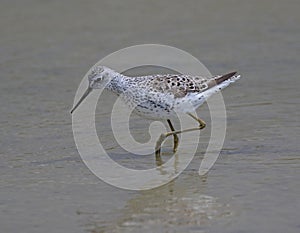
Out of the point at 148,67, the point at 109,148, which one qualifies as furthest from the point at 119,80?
the point at 148,67

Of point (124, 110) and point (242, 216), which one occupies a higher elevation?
point (124, 110)

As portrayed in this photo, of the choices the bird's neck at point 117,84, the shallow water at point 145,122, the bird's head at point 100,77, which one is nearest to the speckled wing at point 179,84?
the bird's neck at point 117,84

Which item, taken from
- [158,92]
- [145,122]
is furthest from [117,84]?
[145,122]

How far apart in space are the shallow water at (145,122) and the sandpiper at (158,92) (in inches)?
Result: 19.6

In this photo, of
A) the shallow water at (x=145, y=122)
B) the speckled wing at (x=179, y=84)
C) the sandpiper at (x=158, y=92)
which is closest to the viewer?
the shallow water at (x=145, y=122)

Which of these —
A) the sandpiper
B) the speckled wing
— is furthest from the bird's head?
the speckled wing

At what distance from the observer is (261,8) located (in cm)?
1511

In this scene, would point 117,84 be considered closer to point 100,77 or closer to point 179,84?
point 100,77

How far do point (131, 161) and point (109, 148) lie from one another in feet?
1.82

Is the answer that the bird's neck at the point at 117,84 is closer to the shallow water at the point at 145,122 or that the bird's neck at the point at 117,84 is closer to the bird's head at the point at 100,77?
the bird's head at the point at 100,77

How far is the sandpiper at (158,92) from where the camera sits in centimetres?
861

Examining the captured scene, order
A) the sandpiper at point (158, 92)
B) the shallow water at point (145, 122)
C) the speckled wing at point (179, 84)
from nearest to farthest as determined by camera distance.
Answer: the shallow water at point (145, 122)
the sandpiper at point (158, 92)
the speckled wing at point (179, 84)

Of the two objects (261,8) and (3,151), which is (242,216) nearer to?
(3,151)

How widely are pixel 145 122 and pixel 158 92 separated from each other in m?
1.28
